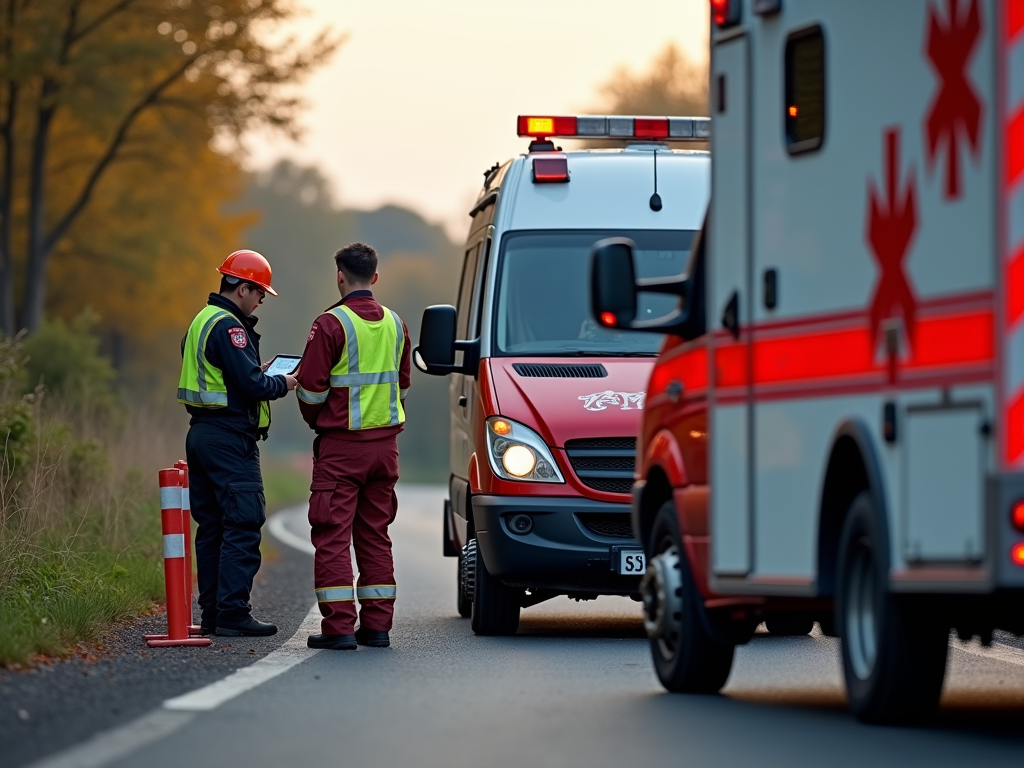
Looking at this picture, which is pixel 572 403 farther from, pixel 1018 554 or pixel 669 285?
pixel 1018 554

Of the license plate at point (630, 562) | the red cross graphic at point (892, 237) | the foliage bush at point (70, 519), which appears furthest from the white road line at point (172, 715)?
the red cross graphic at point (892, 237)

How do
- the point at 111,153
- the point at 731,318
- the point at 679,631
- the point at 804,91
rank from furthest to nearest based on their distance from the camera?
the point at 111,153 → the point at 679,631 → the point at 731,318 → the point at 804,91

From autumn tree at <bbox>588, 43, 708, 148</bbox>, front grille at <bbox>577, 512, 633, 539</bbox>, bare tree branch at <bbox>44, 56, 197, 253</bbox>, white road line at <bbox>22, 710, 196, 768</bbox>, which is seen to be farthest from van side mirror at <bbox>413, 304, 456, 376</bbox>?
autumn tree at <bbox>588, 43, 708, 148</bbox>

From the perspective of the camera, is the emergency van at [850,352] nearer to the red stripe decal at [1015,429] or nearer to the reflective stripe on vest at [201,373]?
the red stripe decal at [1015,429]

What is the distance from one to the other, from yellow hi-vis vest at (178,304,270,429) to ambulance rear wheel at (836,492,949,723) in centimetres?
477

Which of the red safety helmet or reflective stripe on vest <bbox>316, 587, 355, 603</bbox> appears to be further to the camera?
the red safety helmet

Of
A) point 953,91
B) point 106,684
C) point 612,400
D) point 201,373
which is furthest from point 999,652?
point 953,91

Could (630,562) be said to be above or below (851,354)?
below

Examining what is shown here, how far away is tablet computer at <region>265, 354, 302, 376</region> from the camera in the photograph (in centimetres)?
1155

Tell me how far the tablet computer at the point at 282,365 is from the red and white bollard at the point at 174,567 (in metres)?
0.85

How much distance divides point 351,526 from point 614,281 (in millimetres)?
2998

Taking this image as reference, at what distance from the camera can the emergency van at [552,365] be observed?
11.6 metres

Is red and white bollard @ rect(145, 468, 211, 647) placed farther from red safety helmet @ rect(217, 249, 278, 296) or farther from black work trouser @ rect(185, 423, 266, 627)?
red safety helmet @ rect(217, 249, 278, 296)

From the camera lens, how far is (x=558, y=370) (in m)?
Answer: 12.0
